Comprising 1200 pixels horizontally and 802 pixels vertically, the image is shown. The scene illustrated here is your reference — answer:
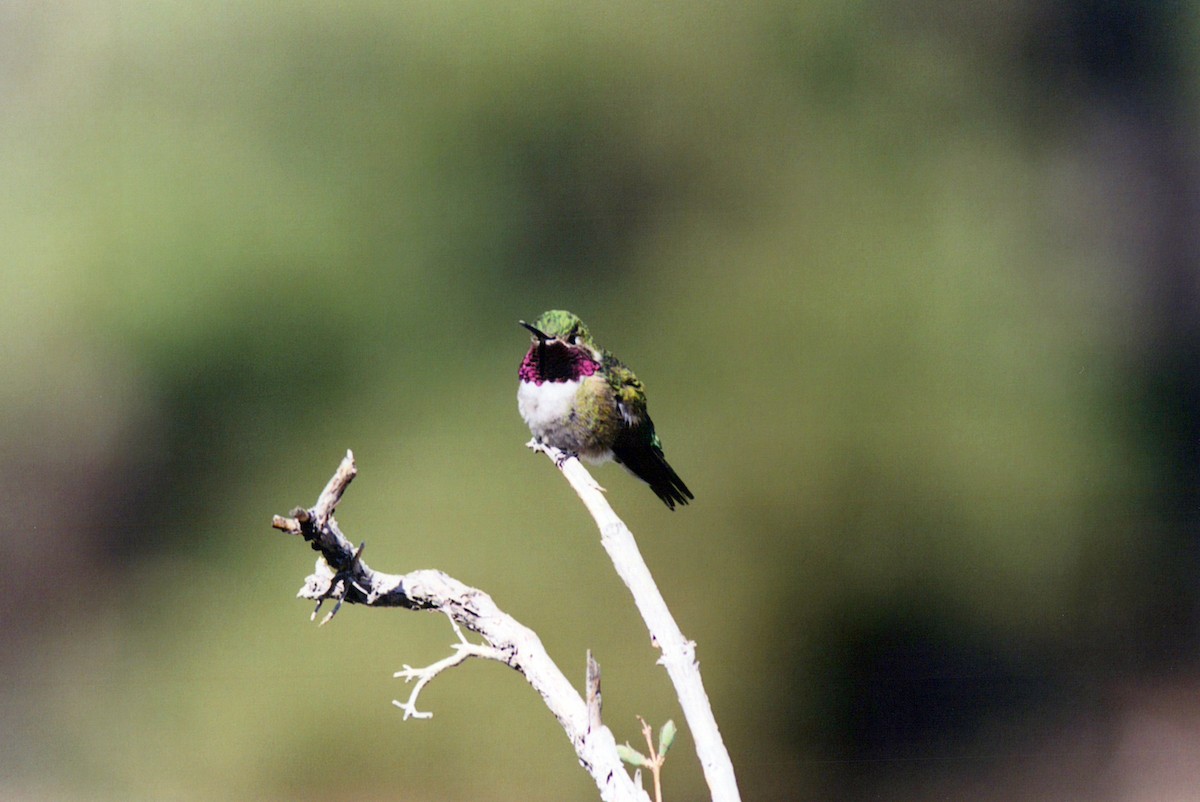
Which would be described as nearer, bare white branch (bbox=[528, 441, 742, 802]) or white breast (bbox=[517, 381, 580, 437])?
bare white branch (bbox=[528, 441, 742, 802])

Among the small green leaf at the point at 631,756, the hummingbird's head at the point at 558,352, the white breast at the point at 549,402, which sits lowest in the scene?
the small green leaf at the point at 631,756

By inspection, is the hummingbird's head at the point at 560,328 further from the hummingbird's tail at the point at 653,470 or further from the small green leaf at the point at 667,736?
the small green leaf at the point at 667,736

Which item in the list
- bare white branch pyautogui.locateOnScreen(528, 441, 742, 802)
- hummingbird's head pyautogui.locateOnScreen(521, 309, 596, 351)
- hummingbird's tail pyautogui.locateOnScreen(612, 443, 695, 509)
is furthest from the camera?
hummingbird's tail pyautogui.locateOnScreen(612, 443, 695, 509)

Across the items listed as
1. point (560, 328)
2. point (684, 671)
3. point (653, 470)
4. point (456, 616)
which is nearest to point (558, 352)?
point (560, 328)

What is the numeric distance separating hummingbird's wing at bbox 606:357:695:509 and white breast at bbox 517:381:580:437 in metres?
0.11

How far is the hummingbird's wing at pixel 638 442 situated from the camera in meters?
2.25

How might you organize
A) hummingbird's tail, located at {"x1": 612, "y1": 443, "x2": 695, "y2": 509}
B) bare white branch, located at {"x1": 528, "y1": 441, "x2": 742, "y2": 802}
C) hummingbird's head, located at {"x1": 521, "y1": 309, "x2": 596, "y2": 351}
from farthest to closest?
hummingbird's tail, located at {"x1": 612, "y1": 443, "x2": 695, "y2": 509} < hummingbird's head, located at {"x1": 521, "y1": 309, "x2": 596, "y2": 351} < bare white branch, located at {"x1": 528, "y1": 441, "x2": 742, "y2": 802}

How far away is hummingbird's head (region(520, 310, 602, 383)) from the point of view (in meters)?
2.17

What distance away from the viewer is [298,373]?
3.26 m

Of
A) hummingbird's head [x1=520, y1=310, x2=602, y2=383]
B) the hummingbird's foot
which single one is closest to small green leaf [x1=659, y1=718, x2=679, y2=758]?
the hummingbird's foot

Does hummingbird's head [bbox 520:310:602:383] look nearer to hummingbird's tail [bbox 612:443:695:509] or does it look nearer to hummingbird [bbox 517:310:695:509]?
hummingbird [bbox 517:310:695:509]

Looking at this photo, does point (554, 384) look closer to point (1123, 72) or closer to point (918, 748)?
point (918, 748)

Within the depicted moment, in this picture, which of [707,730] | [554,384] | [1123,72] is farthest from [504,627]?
[1123,72]

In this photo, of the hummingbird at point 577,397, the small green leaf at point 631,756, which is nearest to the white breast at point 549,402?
the hummingbird at point 577,397
